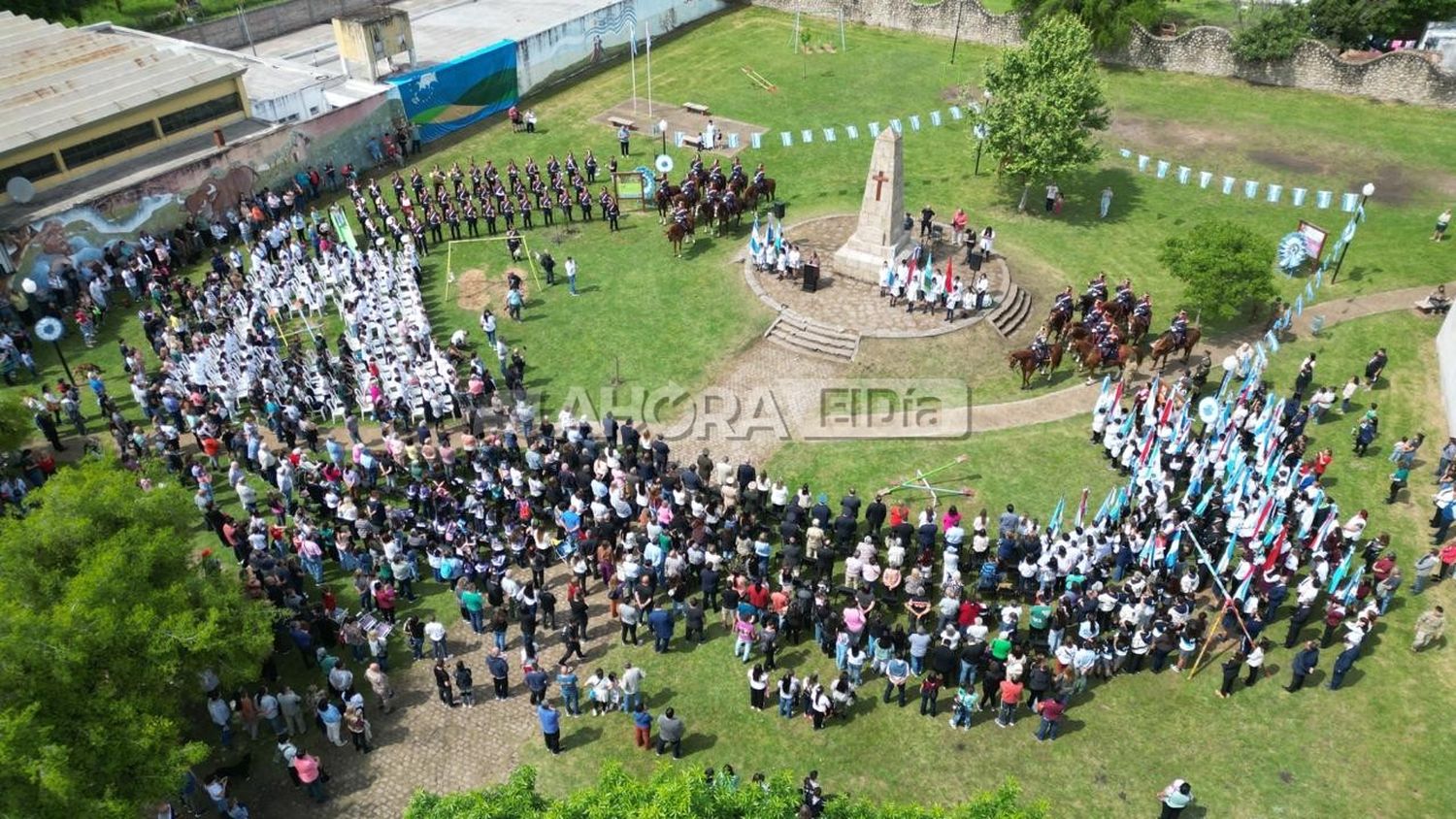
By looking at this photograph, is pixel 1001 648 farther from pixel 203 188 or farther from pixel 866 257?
pixel 203 188

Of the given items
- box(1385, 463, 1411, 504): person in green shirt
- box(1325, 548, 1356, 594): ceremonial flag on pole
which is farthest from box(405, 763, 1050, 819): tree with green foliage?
box(1385, 463, 1411, 504): person in green shirt

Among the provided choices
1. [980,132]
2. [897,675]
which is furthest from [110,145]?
[897,675]

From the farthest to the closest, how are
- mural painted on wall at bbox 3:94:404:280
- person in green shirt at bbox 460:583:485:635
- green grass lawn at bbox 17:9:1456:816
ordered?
mural painted on wall at bbox 3:94:404:280
person in green shirt at bbox 460:583:485:635
green grass lawn at bbox 17:9:1456:816

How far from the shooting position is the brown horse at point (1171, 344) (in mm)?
26328

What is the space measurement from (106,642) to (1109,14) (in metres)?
44.8

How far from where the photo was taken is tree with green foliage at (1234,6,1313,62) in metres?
42.4

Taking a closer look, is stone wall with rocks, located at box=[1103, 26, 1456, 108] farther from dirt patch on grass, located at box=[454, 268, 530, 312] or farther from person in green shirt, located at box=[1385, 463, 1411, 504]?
dirt patch on grass, located at box=[454, 268, 530, 312]

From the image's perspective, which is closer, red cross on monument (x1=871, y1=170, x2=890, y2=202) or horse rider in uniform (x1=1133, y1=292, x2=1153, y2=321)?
horse rider in uniform (x1=1133, y1=292, x2=1153, y2=321)

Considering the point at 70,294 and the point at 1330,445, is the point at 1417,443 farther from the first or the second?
the point at 70,294

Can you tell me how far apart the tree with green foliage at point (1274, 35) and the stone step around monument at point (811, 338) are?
91.0 ft

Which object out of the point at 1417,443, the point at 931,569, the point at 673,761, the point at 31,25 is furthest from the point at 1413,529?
the point at 31,25

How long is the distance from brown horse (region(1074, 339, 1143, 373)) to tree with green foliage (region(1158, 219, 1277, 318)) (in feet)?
8.80

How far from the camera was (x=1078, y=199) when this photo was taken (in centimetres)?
3612

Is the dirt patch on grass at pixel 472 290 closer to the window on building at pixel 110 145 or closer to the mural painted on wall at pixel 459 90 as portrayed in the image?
the mural painted on wall at pixel 459 90
